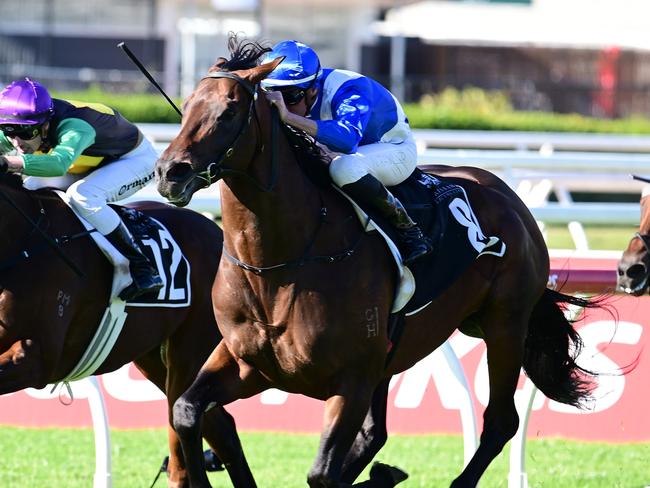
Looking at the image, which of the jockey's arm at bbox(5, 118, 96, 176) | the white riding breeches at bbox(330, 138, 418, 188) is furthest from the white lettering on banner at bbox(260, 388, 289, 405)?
the white riding breeches at bbox(330, 138, 418, 188)

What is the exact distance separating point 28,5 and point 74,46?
1.65 m

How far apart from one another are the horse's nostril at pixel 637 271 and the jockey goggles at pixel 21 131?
11.6 ft

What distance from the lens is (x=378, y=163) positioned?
5.21 metres

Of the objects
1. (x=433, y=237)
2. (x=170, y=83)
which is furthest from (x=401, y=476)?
(x=170, y=83)

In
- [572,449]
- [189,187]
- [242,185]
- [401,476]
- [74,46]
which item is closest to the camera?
[189,187]

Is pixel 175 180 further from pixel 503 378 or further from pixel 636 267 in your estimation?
pixel 636 267

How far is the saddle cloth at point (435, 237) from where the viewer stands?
5125mm

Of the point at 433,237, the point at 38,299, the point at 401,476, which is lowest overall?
the point at 401,476

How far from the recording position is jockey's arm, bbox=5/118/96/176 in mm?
5289

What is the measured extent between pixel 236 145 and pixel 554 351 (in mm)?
2373

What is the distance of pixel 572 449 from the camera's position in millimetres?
7199

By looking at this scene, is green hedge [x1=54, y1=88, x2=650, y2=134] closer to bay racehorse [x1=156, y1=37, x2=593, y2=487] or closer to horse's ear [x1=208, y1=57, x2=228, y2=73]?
bay racehorse [x1=156, y1=37, x2=593, y2=487]

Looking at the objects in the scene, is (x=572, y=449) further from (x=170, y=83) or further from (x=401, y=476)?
(x=170, y=83)

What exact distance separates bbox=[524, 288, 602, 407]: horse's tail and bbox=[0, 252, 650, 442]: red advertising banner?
4.07 ft
